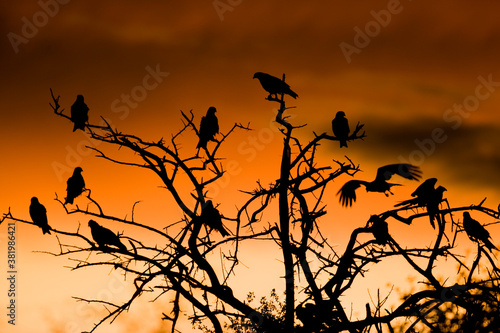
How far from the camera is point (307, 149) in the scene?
7.39 m

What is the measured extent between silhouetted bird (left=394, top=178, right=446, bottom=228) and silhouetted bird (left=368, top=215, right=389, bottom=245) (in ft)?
0.98

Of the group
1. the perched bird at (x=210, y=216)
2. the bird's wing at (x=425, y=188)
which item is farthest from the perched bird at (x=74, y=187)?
the bird's wing at (x=425, y=188)

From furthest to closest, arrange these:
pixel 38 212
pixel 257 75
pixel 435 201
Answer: pixel 38 212
pixel 257 75
pixel 435 201

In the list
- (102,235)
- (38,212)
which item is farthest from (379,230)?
(38,212)

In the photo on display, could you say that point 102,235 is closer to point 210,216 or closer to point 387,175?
point 210,216

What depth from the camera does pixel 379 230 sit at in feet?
23.6

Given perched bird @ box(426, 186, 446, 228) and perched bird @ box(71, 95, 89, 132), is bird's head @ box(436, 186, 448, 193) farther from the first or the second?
perched bird @ box(71, 95, 89, 132)

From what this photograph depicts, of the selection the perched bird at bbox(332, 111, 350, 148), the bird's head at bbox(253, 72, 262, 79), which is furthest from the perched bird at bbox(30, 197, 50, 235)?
the perched bird at bbox(332, 111, 350, 148)

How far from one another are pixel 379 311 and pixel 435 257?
0.92 m

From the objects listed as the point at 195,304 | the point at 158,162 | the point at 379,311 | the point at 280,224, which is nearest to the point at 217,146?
the point at 158,162

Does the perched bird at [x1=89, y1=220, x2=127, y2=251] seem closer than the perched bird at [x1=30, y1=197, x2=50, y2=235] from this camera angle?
Yes

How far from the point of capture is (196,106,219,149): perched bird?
8077mm

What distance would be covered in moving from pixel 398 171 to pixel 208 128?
2780 millimetres

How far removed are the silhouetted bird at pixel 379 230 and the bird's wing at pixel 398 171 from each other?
1110mm
